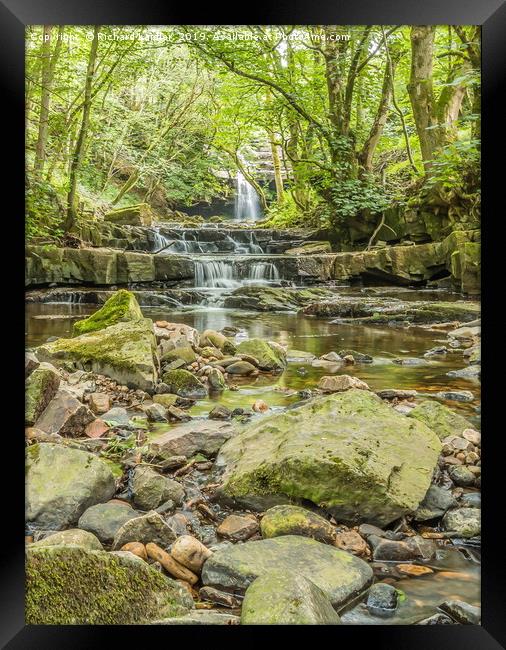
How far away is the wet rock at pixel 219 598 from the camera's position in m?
1.61

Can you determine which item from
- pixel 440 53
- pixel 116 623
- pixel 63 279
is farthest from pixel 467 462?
pixel 63 279

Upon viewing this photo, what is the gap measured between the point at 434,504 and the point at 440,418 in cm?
45

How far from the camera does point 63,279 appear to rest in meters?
2.76

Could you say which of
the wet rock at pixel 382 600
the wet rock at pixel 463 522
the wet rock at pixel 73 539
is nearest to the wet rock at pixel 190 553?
the wet rock at pixel 73 539

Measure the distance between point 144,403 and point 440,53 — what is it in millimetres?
2118

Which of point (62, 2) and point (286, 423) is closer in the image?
point (62, 2)

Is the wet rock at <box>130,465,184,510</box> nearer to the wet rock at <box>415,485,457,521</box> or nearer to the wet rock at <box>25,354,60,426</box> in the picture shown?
the wet rock at <box>25,354,60,426</box>

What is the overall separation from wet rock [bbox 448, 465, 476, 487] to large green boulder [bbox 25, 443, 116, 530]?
1388 mm

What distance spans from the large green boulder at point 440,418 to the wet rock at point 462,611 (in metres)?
0.74

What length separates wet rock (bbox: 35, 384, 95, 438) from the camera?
2.29 metres

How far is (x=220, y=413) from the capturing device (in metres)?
2.58

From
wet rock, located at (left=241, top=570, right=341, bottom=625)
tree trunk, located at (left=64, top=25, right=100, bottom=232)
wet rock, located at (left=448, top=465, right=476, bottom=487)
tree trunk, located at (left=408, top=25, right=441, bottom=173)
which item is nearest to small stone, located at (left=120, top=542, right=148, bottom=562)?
wet rock, located at (left=241, top=570, right=341, bottom=625)

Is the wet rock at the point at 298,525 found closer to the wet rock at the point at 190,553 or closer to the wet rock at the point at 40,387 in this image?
the wet rock at the point at 190,553
